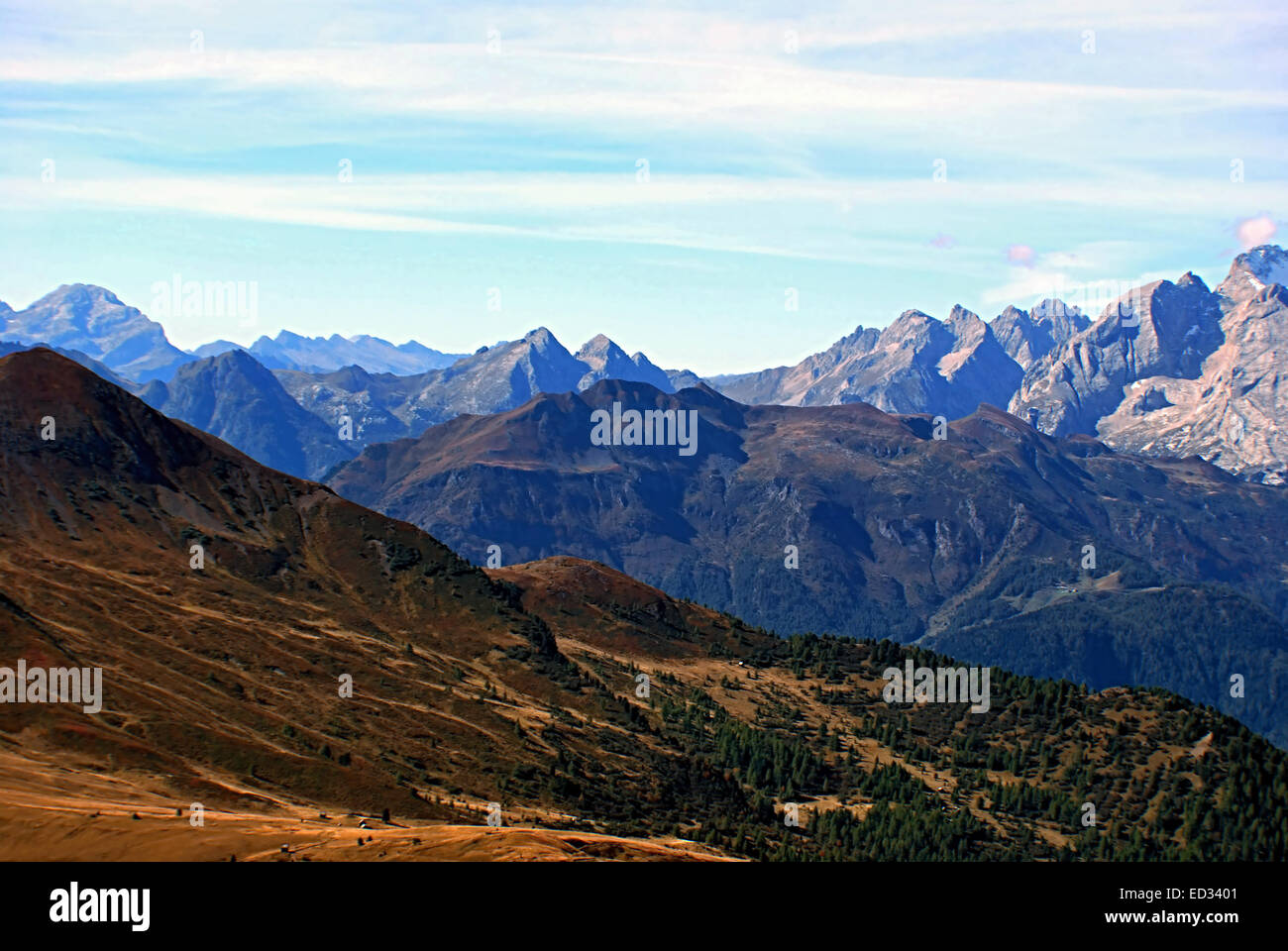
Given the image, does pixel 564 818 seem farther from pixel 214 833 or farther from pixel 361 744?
pixel 214 833

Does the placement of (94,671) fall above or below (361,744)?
above

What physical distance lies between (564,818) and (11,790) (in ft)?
268

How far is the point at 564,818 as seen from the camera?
183000 millimetres
